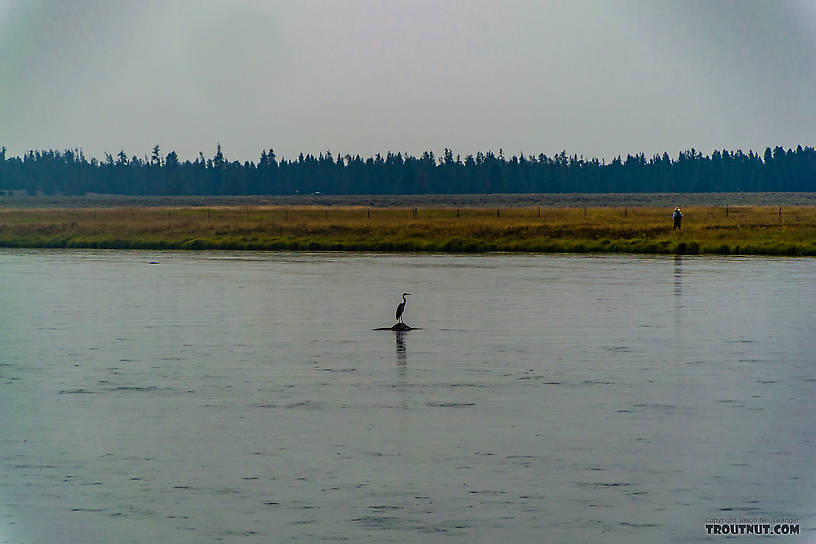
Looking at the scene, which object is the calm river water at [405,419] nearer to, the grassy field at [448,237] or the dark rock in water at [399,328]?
the dark rock in water at [399,328]

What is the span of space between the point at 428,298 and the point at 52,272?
64.4 feet

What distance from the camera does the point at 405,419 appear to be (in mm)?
17047


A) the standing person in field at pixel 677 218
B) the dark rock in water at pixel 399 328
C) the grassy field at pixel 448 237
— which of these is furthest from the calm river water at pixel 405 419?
the standing person in field at pixel 677 218

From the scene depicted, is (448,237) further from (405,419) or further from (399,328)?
(405,419)

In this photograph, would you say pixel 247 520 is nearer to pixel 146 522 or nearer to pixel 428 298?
pixel 146 522

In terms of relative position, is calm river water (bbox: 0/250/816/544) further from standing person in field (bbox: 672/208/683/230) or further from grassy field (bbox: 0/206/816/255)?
standing person in field (bbox: 672/208/683/230)

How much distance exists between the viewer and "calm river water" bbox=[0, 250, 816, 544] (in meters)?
12.2

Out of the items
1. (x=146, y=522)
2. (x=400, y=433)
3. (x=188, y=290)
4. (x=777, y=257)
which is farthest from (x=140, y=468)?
(x=777, y=257)

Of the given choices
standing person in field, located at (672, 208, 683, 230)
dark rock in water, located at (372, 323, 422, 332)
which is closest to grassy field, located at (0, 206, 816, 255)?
standing person in field, located at (672, 208, 683, 230)

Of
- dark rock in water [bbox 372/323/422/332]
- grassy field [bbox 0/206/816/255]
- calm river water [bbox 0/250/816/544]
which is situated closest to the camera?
calm river water [bbox 0/250/816/544]

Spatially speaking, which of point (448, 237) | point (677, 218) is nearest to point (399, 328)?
point (677, 218)

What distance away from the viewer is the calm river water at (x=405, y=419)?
40.2 ft

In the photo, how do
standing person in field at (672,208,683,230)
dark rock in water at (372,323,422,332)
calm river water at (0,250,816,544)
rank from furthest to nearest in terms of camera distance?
1. standing person in field at (672,208,683,230)
2. dark rock in water at (372,323,422,332)
3. calm river water at (0,250,816,544)

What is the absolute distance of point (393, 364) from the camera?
22.7 metres
